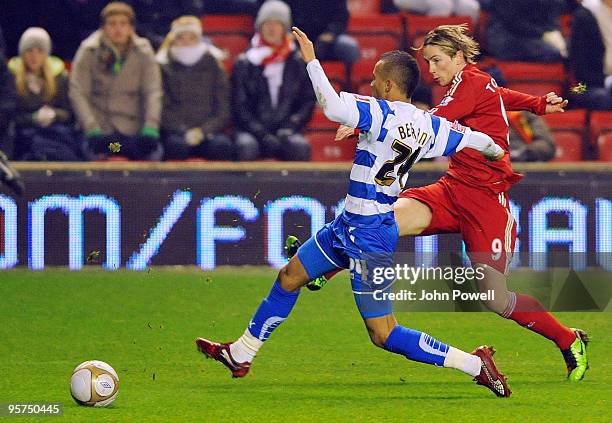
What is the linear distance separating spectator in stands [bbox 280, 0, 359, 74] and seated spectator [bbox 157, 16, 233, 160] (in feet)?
3.64

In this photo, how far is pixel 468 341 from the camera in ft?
30.0

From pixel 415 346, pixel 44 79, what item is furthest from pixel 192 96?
pixel 415 346

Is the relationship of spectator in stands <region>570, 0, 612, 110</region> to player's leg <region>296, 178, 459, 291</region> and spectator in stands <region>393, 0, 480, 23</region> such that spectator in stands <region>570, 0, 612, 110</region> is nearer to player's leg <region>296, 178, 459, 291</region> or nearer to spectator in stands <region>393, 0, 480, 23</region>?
spectator in stands <region>393, 0, 480, 23</region>

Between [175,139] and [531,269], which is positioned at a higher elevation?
[175,139]

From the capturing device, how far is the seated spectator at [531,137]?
12953 millimetres

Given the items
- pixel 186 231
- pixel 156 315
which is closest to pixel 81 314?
pixel 156 315

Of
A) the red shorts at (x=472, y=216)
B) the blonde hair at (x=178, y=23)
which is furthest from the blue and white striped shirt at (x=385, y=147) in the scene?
the blonde hair at (x=178, y=23)

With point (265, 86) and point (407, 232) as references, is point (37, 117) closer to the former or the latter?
point (265, 86)

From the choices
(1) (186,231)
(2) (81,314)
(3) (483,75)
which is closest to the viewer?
(3) (483,75)

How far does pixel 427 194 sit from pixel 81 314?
303 cm

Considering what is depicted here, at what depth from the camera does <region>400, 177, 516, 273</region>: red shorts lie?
8.12m

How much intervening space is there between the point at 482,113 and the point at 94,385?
8.90 ft

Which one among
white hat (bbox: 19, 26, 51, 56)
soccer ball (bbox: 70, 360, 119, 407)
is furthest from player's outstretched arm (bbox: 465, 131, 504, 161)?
white hat (bbox: 19, 26, 51, 56)

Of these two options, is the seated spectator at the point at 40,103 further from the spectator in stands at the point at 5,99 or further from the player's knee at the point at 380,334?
the player's knee at the point at 380,334
